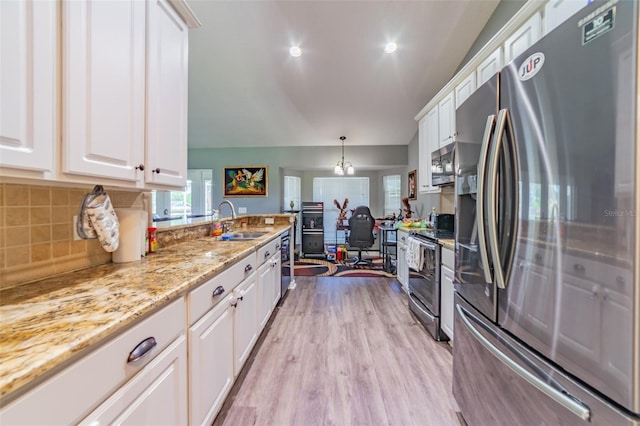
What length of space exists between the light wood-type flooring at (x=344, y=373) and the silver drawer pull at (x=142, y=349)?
969 mm

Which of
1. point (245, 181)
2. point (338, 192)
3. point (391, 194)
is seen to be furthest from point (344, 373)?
point (338, 192)

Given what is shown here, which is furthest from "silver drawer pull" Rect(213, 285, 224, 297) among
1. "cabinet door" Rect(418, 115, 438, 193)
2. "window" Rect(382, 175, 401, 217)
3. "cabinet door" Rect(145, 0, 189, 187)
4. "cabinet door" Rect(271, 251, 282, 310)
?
"window" Rect(382, 175, 401, 217)

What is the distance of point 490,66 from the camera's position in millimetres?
2092

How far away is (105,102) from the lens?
0.95m

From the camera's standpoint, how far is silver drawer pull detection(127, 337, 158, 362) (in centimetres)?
71

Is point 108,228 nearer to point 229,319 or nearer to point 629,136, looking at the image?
point 229,319

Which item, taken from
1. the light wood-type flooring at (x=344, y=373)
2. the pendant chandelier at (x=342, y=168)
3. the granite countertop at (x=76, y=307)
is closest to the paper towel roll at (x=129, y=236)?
the granite countertop at (x=76, y=307)

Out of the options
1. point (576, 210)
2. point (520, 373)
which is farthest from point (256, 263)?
point (576, 210)

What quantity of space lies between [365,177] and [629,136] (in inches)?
237

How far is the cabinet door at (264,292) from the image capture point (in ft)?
6.75

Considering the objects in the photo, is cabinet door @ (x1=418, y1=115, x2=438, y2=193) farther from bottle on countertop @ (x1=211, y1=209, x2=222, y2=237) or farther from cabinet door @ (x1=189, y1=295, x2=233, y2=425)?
cabinet door @ (x1=189, y1=295, x2=233, y2=425)

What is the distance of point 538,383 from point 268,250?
6.55ft

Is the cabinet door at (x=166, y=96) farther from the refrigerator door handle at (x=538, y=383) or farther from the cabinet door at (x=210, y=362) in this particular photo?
the refrigerator door handle at (x=538, y=383)

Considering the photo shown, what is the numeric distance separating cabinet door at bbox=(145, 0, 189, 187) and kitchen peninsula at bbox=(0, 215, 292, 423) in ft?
1.66
